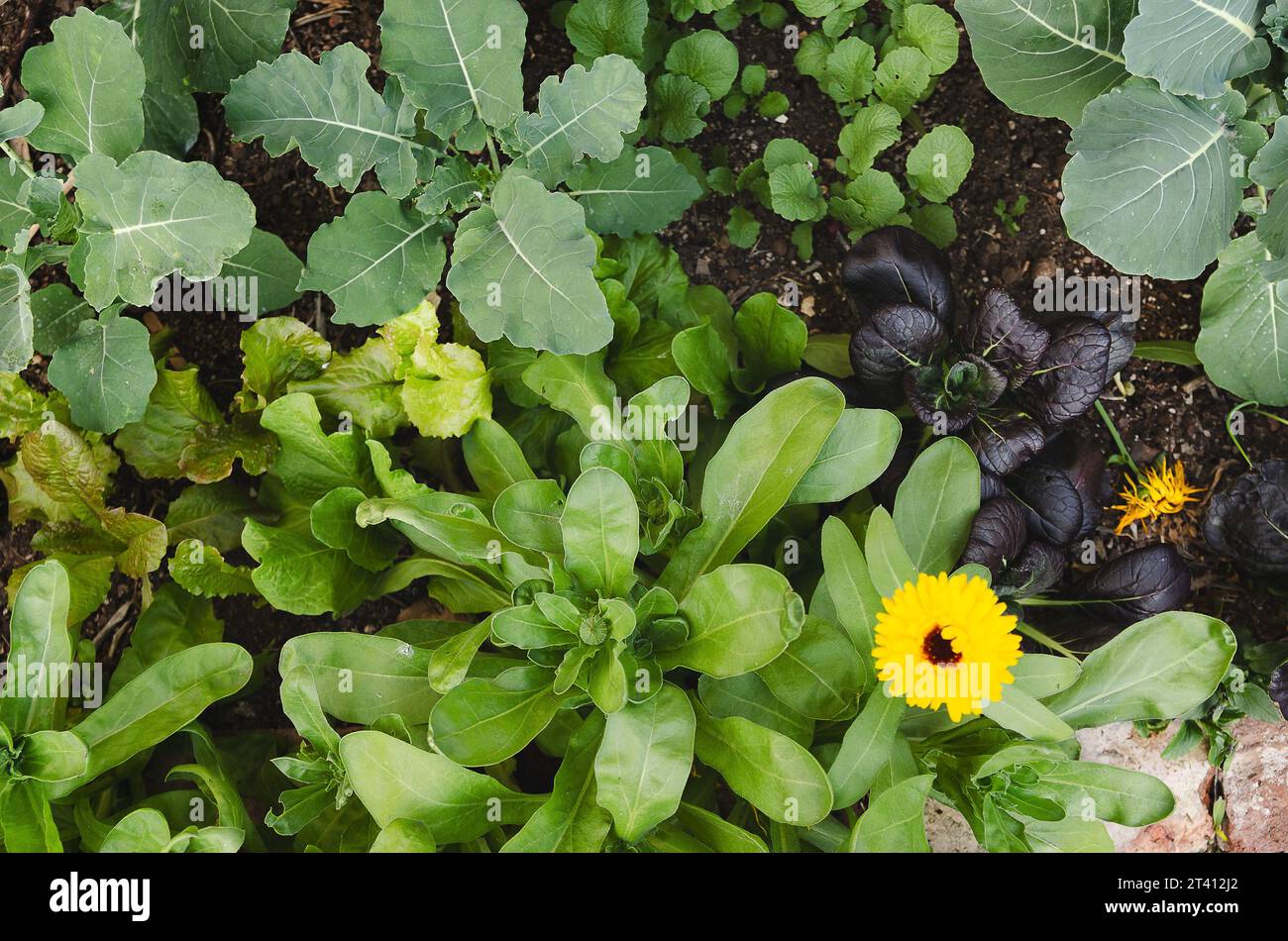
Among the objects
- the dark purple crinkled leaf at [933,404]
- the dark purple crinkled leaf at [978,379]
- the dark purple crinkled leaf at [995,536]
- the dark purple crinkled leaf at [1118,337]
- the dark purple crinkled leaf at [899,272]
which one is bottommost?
the dark purple crinkled leaf at [995,536]

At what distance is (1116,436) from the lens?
5.86 ft

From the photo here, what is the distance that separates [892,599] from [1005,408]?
507 mm

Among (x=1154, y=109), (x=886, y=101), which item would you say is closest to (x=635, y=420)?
(x=886, y=101)

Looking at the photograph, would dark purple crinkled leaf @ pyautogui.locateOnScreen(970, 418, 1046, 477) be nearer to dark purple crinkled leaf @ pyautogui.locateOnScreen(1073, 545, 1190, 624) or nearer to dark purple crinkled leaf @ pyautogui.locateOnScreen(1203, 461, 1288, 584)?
dark purple crinkled leaf @ pyautogui.locateOnScreen(1073, 545, 1190, 624)

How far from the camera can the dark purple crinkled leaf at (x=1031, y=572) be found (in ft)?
5.07

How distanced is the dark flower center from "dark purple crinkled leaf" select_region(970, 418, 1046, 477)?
14.7 inches

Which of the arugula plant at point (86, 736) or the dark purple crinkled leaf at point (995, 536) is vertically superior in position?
the dark purple crinkled leaf at point (995, 536)

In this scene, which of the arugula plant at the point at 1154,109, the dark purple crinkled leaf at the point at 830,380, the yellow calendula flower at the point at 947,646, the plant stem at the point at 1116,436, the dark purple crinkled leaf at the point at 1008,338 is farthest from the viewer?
the plant stem at the point at 1116,436

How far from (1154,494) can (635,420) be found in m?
0.96

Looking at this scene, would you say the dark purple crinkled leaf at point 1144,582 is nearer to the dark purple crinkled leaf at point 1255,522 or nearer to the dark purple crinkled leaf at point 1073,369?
the dark purple crinkled leaf at point 1255,522

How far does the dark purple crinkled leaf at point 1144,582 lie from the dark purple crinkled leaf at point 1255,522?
14cm

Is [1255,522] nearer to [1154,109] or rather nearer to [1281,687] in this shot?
[1281,687]

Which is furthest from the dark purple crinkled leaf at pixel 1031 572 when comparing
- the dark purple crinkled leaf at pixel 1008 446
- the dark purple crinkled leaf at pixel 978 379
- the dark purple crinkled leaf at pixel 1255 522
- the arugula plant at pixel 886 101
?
the arugula plant at pixel 886 101

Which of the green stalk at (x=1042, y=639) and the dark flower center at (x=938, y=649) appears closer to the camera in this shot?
the dark flower center at (x=938, y=649)
